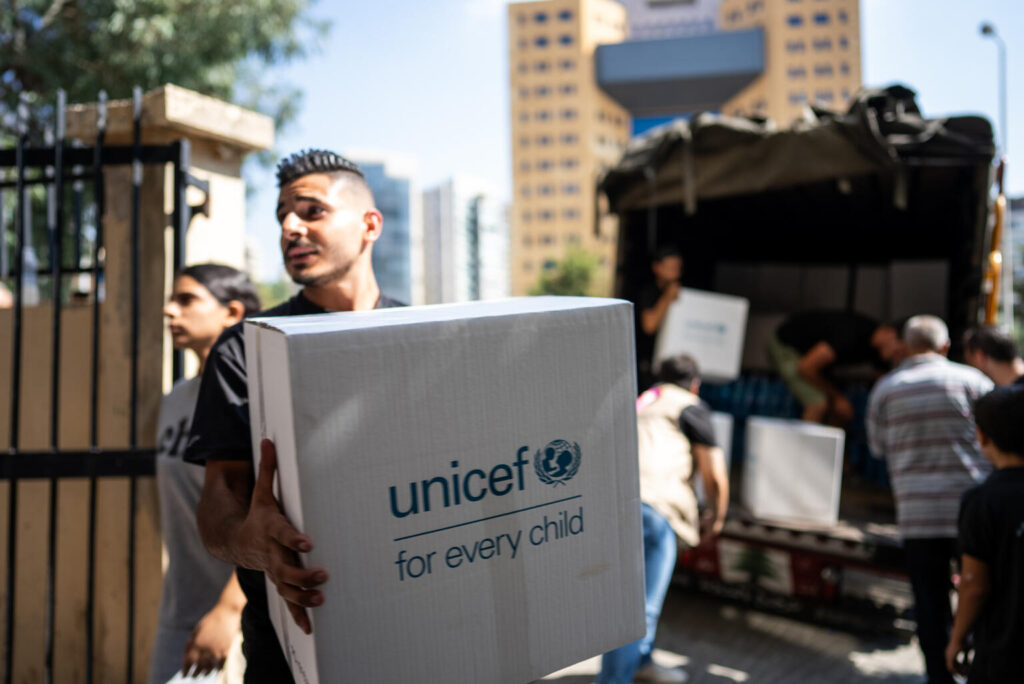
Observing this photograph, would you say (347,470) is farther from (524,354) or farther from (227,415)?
(227,415)

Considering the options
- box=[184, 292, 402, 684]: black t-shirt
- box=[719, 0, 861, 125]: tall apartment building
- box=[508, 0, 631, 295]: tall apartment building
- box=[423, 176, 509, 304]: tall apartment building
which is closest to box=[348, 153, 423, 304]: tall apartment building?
box=[423, 176, 509, 304]: tall apartment building

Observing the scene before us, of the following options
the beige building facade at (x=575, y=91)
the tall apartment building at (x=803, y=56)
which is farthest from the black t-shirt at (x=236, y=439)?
the tall apartment building at (x=803, y=56)

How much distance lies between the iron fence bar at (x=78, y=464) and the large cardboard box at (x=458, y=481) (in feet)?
5.90

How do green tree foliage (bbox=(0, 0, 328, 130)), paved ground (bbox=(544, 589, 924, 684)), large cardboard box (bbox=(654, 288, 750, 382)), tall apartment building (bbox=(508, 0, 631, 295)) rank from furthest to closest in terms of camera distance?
tall apartment building (bbox=(508, 0, 631, 295))
green tree foliage (bbox=(0, 0, 328, 130))
large cardboard box (bbox=(654, 288, 750, 382))
paved ground (bbox=(544, 589, 924, 684))

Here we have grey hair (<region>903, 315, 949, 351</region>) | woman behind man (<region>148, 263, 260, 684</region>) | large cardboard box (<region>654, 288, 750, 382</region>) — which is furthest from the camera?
large cardboard box (<region>654, 288, 750, 382</region>)

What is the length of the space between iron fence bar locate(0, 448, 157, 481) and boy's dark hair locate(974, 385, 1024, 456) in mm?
2978

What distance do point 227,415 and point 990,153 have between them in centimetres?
445

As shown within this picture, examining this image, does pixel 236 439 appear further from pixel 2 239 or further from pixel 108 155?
pixel 2 239

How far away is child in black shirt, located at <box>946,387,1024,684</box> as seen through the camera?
2.27m

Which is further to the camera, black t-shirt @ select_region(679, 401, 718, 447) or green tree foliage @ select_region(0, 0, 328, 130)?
green tree foliage @ select_region(0, 0, 328, 130)

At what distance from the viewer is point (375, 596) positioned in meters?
1.15

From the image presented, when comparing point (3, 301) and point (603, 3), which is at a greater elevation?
point (603, 3)

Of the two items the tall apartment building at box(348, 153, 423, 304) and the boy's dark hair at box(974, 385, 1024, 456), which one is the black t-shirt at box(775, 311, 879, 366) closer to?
the boy's dark hair at box(974, 385, 1024, 456)

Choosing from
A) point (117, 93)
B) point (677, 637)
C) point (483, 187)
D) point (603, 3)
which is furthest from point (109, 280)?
point (483, 187)
